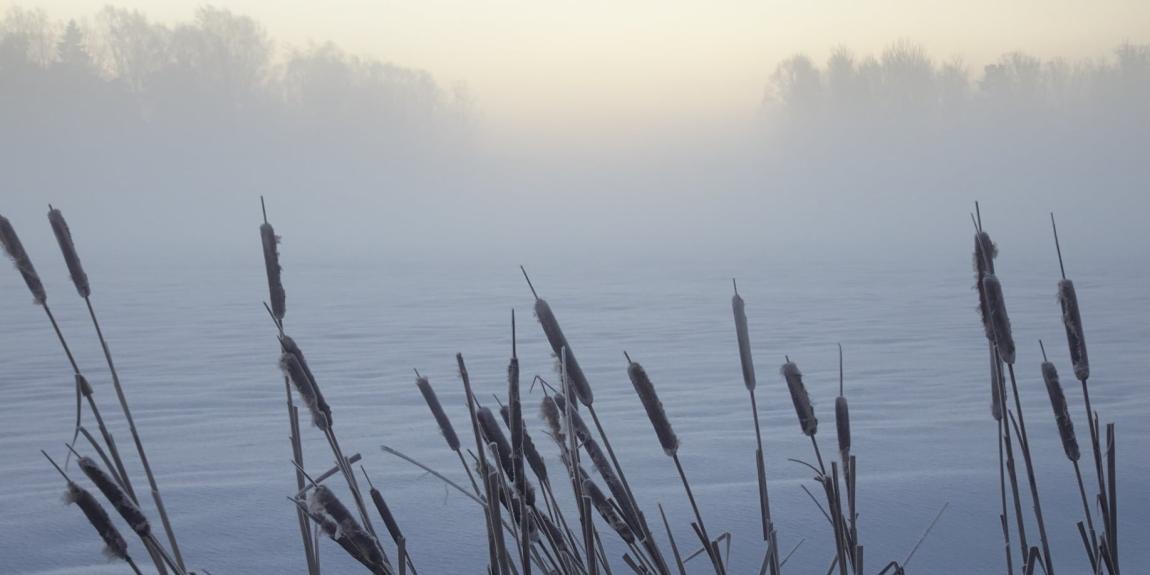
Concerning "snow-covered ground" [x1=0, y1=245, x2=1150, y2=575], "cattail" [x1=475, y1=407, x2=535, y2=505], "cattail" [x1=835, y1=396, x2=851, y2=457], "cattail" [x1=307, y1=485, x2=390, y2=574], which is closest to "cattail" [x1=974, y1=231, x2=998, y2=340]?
"cattail" [x1=835, y1=396, x2=851, y2=457]

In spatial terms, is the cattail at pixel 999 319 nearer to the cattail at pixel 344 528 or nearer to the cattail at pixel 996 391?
the cattail at pixel 996 391

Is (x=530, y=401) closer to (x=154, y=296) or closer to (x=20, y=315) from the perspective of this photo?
(x=20, y=315)

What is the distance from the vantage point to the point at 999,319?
0.83 m

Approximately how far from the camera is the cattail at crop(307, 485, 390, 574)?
698mm

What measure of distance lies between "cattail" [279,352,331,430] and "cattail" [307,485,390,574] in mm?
67

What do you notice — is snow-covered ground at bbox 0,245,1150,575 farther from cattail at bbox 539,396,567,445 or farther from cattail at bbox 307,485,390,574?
cattail at bbox 307,485,390,574

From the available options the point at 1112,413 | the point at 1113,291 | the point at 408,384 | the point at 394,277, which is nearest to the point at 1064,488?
the point at 1112,413

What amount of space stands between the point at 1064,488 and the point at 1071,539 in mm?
423

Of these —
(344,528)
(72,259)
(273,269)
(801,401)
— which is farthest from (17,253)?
(801,401)

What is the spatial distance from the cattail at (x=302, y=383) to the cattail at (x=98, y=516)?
0.15 metres

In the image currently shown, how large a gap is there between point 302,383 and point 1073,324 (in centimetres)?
60

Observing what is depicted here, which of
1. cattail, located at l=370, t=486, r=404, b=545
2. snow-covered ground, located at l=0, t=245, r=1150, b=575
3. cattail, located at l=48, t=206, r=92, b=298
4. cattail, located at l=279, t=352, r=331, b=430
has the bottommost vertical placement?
snow-covered ground, located at l=0, t=245, r=1150, b=575

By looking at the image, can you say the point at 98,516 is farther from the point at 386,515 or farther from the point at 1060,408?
the point at 1060,408

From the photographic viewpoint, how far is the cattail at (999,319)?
826 mm
